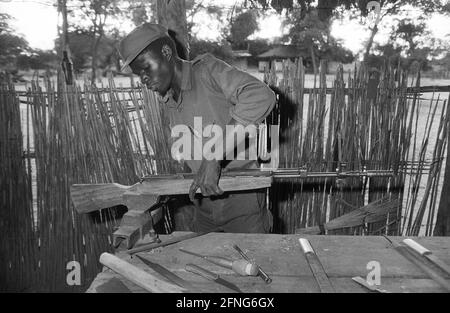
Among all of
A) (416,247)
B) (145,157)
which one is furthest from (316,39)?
(416,247)

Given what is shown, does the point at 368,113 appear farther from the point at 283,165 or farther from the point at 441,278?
the point at 441,278

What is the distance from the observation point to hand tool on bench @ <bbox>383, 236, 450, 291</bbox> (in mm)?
1269

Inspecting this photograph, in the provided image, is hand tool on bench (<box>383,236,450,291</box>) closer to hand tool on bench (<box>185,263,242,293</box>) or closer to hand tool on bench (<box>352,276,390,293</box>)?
hand tool on bench (<box>352,276,390,293</box>)

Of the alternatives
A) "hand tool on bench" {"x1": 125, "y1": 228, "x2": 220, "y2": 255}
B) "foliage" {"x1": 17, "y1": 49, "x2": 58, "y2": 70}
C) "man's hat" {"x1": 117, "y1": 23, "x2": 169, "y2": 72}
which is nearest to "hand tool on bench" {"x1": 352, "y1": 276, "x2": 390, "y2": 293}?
"hand tool on bench" {"x1": 125, "y1": 228, "x2": 220, "y2": 255}

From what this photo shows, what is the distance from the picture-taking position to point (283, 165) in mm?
3178

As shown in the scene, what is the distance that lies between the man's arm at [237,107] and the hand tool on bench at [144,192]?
6 centimetres

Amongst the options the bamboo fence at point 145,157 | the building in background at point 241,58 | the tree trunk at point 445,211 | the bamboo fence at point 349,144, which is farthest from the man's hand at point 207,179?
the building in background at point 241,58

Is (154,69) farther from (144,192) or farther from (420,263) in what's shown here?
(420,263)

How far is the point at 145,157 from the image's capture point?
3131 millimetres

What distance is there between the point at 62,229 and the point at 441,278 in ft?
9.65

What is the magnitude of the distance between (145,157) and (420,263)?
231 cm

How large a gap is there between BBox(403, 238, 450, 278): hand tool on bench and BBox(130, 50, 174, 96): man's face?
1.37m

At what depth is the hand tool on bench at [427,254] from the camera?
1.35 meters

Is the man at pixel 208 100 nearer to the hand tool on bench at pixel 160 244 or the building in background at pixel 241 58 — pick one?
the hand tool on bench at pixel 160 244
